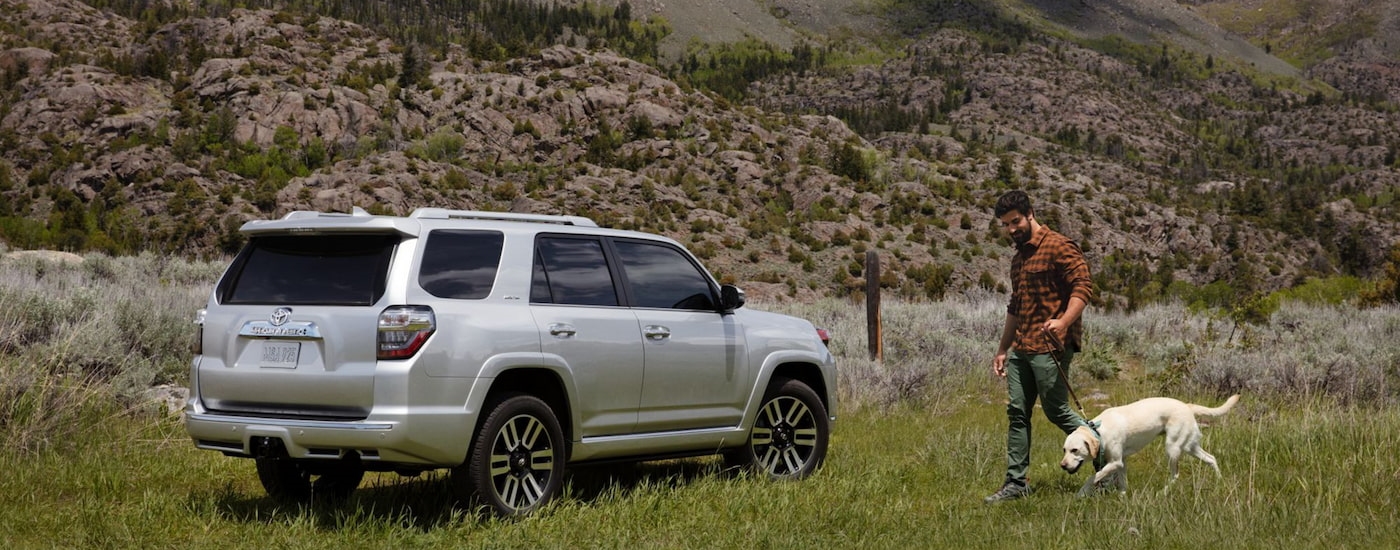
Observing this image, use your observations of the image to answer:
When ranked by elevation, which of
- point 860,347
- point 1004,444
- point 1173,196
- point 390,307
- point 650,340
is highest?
point 390,307

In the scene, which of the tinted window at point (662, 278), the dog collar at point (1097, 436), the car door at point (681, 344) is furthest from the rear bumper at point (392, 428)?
the dog collar at point (1097, 436)

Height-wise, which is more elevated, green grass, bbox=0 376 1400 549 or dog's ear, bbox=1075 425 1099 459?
dog's ear, bbox=1075 425 1099 459

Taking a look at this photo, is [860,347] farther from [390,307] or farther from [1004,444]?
[390,307]

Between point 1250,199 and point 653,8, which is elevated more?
point 653,8

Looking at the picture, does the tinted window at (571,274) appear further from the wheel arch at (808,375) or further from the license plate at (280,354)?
the wheel arch at (808,375)

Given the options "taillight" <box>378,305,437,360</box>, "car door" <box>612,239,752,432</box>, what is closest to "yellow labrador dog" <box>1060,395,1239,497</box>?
"car door" <box>612,239,752,432</box>

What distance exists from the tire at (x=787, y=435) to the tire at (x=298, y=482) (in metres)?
2.82

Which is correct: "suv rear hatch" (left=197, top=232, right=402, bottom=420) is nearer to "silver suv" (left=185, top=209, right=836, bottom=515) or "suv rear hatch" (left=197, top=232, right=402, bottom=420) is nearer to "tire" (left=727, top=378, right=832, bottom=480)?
"silver suv" (left=185, top=209, right=836, bottom=515)

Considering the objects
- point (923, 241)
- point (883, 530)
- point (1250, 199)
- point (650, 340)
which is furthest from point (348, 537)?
point (1250, 199)

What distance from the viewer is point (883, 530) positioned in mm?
6539

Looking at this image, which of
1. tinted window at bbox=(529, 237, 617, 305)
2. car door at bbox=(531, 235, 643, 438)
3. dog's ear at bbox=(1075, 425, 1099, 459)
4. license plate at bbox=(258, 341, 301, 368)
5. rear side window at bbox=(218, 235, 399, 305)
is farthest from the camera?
dog's ear at bbox=(1075, 425, 1099, 459)

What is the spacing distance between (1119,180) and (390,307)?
11318 cm

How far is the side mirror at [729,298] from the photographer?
7.93m

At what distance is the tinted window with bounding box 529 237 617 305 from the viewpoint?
6910 mm
